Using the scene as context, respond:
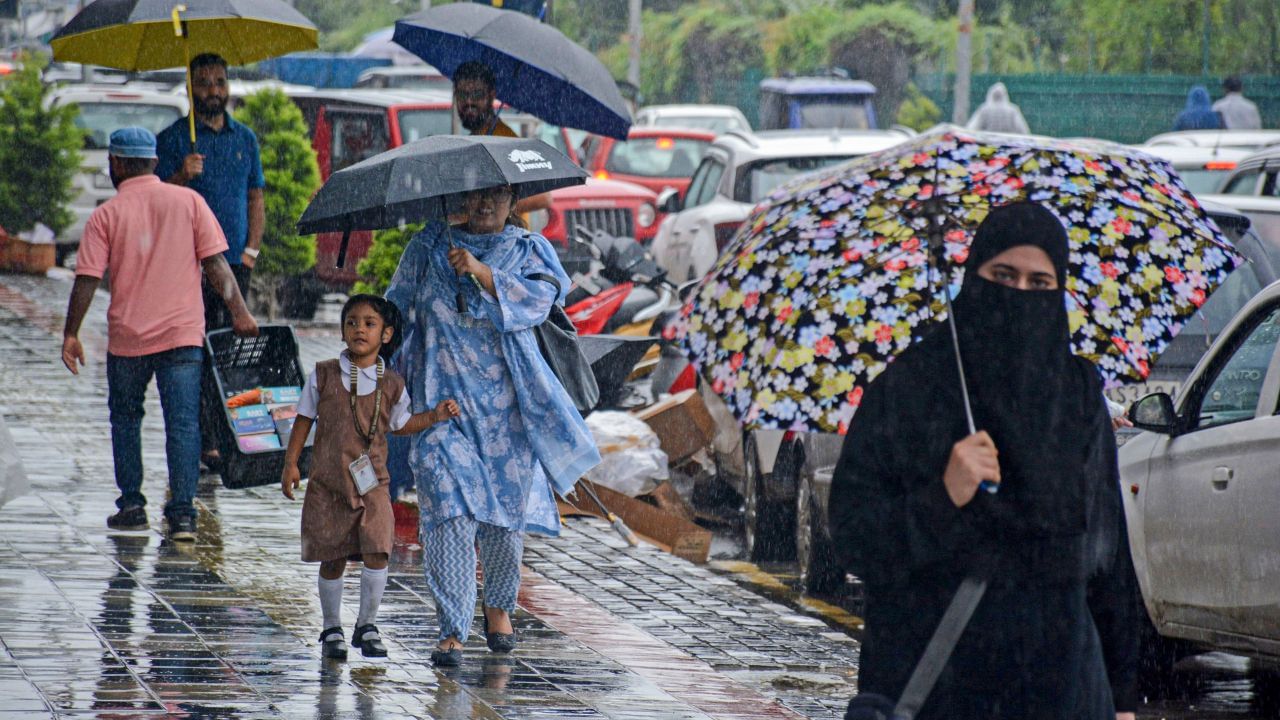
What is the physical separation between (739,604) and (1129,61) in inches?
1529

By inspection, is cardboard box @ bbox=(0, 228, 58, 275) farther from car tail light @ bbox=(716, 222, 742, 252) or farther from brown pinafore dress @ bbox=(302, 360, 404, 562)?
brown pinafore dress @ bbox=(302, 360, 404, 562)

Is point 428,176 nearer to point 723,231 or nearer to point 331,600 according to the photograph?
point 331,600

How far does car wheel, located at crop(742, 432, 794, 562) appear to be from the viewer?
10.2 meters

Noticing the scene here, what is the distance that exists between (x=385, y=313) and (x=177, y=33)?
3.25 m

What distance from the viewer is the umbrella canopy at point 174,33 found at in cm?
986

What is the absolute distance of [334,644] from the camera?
268 inches

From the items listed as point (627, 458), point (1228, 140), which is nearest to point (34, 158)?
Answer: point (1228, 140)

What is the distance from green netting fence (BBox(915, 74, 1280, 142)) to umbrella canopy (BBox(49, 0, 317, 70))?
105 ft

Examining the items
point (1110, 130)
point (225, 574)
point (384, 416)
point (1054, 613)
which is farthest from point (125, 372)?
point (1110, 130)

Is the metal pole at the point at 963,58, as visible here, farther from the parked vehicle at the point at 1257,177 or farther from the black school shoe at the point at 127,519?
the black school shoe at the point at 127,519

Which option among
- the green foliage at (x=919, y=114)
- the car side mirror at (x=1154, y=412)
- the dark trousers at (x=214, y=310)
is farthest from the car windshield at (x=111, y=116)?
the green foliage at (x=919, y=114)

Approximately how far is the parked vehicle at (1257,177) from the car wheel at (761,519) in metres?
4.03

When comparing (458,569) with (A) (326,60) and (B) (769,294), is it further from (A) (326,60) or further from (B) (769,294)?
(A) (326,60)

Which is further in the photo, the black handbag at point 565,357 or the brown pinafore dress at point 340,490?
the black handbag at point 565,357
